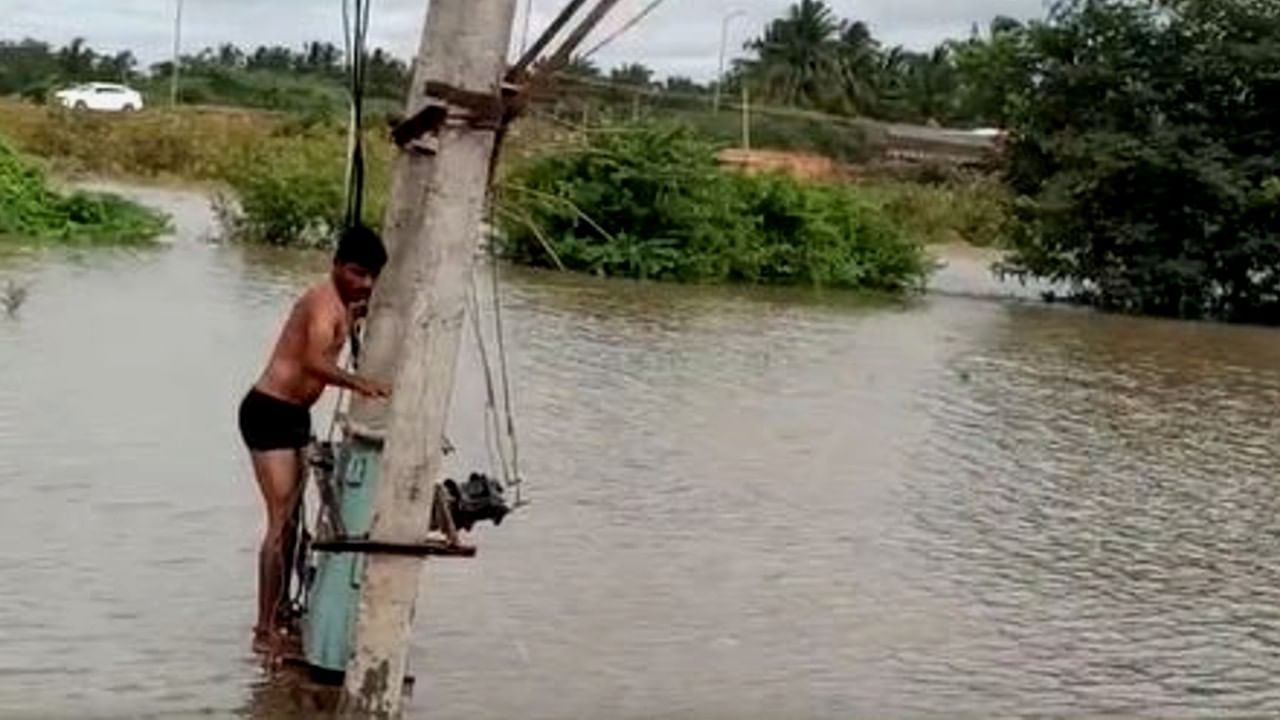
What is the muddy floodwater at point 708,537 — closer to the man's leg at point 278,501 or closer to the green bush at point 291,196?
the man's leg at point 278,501

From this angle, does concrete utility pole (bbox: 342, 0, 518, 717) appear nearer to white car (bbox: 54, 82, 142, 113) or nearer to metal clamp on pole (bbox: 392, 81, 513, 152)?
metal clamp on pole (bbox: 392, 81, 513, 152)

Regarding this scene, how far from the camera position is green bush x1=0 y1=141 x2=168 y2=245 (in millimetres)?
33719

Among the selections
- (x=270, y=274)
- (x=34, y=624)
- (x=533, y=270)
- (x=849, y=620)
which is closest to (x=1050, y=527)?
(x=849, y=620)

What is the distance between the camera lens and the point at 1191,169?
3625 cm

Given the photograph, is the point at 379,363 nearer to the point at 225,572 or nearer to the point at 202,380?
the point at 225,572

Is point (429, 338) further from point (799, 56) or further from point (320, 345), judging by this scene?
point (799, 56)

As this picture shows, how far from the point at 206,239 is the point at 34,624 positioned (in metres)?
27.3

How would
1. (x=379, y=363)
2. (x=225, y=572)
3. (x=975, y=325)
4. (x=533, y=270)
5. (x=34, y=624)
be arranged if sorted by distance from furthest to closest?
(x=533, y=270) < (x=975, y=325) < (x=225, y=572) < (x=34, y=624) < (x=379, y=363)

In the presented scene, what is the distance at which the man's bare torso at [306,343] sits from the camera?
8172mm

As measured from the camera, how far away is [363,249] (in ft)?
25.8

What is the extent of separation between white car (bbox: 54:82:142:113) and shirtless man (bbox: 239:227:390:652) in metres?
49.7

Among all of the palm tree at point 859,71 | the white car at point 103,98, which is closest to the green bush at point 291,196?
the white car at point 103,98

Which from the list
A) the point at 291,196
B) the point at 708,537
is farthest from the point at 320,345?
the point at 291,196

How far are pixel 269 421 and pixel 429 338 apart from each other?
81.5 inches
